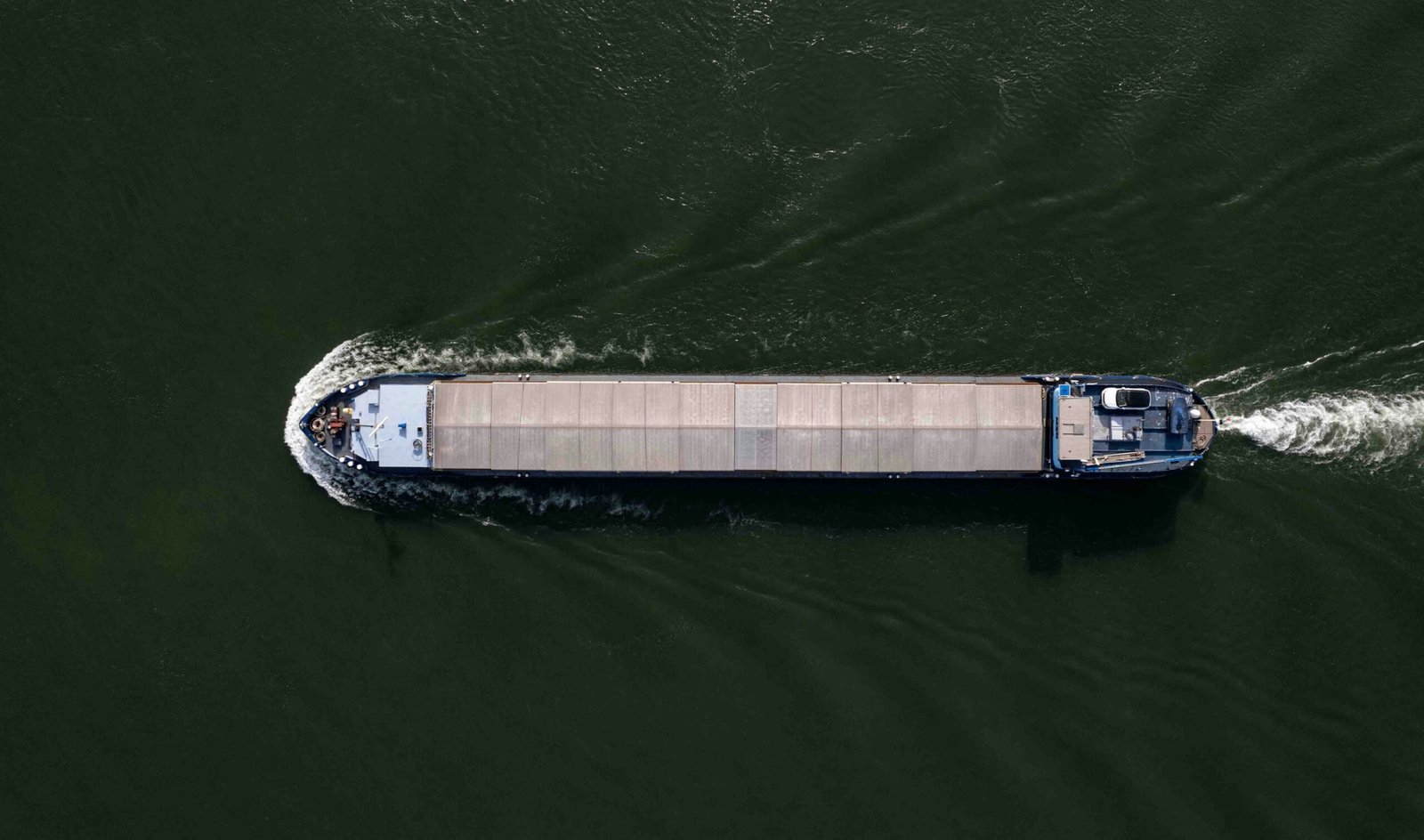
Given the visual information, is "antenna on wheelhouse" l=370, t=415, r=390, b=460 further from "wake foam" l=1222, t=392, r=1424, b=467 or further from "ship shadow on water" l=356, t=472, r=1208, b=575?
"wake foam" l=1222, t=392, r=1424, b=467

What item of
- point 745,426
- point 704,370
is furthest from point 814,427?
point 704,370

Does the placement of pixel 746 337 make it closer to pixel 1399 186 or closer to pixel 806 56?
pixel 806 56

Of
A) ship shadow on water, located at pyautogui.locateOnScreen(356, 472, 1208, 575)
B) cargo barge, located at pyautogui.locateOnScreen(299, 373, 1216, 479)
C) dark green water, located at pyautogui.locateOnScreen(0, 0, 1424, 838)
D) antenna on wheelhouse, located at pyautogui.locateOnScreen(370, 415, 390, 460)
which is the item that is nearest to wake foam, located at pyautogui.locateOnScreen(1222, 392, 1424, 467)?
dark green water, located at pyautogui.locateOnScreen(0, 0, 1424, 838)

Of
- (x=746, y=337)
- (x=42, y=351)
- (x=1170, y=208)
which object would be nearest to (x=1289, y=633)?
(x=1170, y=208)

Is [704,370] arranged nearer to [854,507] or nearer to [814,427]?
[814,427]

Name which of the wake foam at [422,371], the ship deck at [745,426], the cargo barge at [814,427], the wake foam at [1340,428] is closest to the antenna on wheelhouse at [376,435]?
the cargo barge at [814,427]
